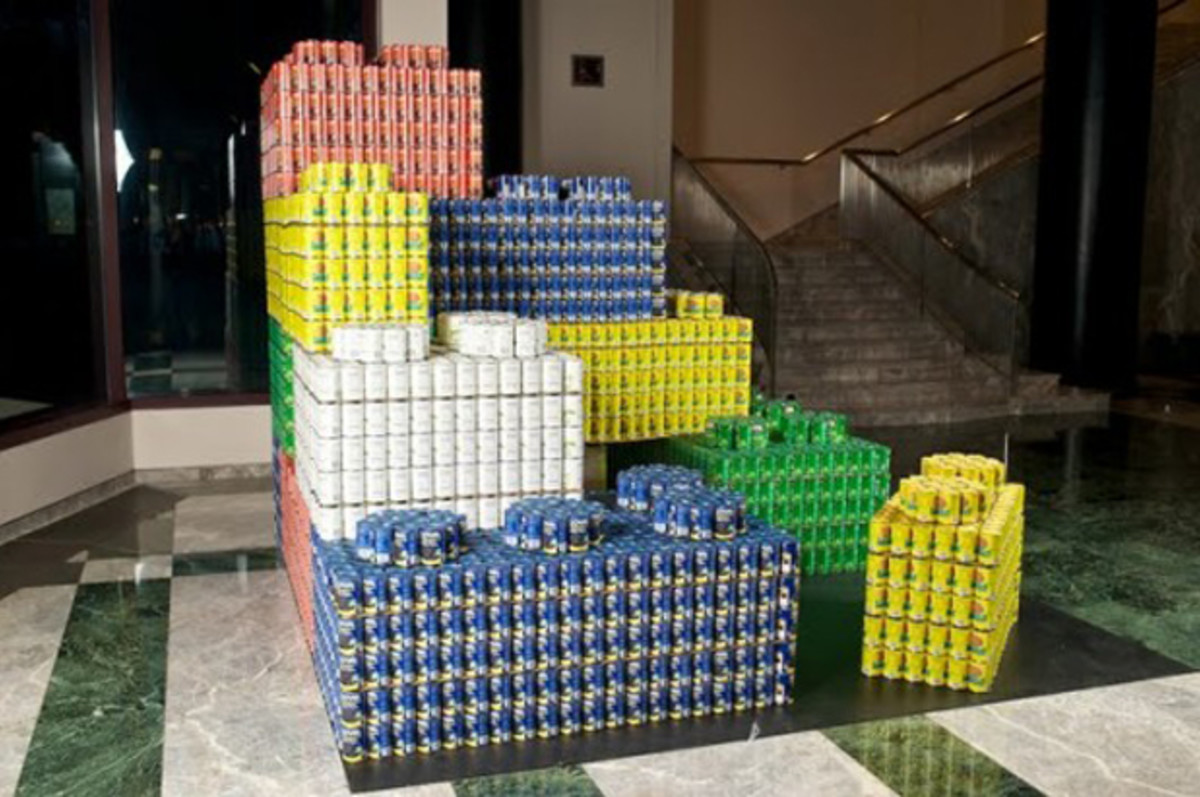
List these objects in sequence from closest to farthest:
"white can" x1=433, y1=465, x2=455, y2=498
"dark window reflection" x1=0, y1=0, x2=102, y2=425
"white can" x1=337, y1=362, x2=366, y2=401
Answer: "white can" x1=337, y1=362, x2=366, y2=401 < "white can" x1=433, y1=465, x2=455, y2=498 < "dark window reflection" x1=0, y1=0, x2=102, y2=425

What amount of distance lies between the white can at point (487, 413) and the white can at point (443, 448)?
14 cm

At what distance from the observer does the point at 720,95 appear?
17250 millimetres

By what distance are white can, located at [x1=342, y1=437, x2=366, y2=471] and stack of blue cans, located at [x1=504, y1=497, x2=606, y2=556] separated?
2.30 ft

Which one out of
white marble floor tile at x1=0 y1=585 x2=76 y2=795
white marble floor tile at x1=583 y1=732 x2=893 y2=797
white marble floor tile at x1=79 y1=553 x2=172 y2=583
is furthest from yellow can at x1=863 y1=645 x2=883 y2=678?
white marble floor tile at x1=79 y1=553 x2=172 y2=583

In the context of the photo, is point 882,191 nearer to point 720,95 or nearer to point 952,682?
point 720,95

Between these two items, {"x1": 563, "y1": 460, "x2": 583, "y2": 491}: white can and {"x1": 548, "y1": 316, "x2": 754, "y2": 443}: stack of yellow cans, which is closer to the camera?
{"x1": 563, "y1": 460, "x2": 583, "y2": 491}: white can

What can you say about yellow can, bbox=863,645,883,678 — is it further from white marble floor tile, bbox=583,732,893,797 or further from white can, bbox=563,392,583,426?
white can, bbox=563,392,583,426

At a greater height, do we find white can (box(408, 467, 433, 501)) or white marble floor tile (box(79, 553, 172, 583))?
white can (box(408, 467, 433, 501))

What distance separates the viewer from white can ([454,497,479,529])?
5.65 meters

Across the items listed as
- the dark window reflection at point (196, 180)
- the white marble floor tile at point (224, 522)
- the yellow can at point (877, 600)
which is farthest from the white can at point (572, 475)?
the dark window reflection at point (196, 180)

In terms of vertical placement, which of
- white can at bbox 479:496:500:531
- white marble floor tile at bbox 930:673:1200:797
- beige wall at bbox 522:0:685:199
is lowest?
white marble floor tile at bbox 930:673:1200:797

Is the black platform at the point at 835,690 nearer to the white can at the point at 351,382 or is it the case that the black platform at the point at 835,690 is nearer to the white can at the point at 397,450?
the white can at the point at 397,450

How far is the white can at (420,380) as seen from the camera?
545 cm

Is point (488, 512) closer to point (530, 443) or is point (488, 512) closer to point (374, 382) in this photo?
point (530, 443)
